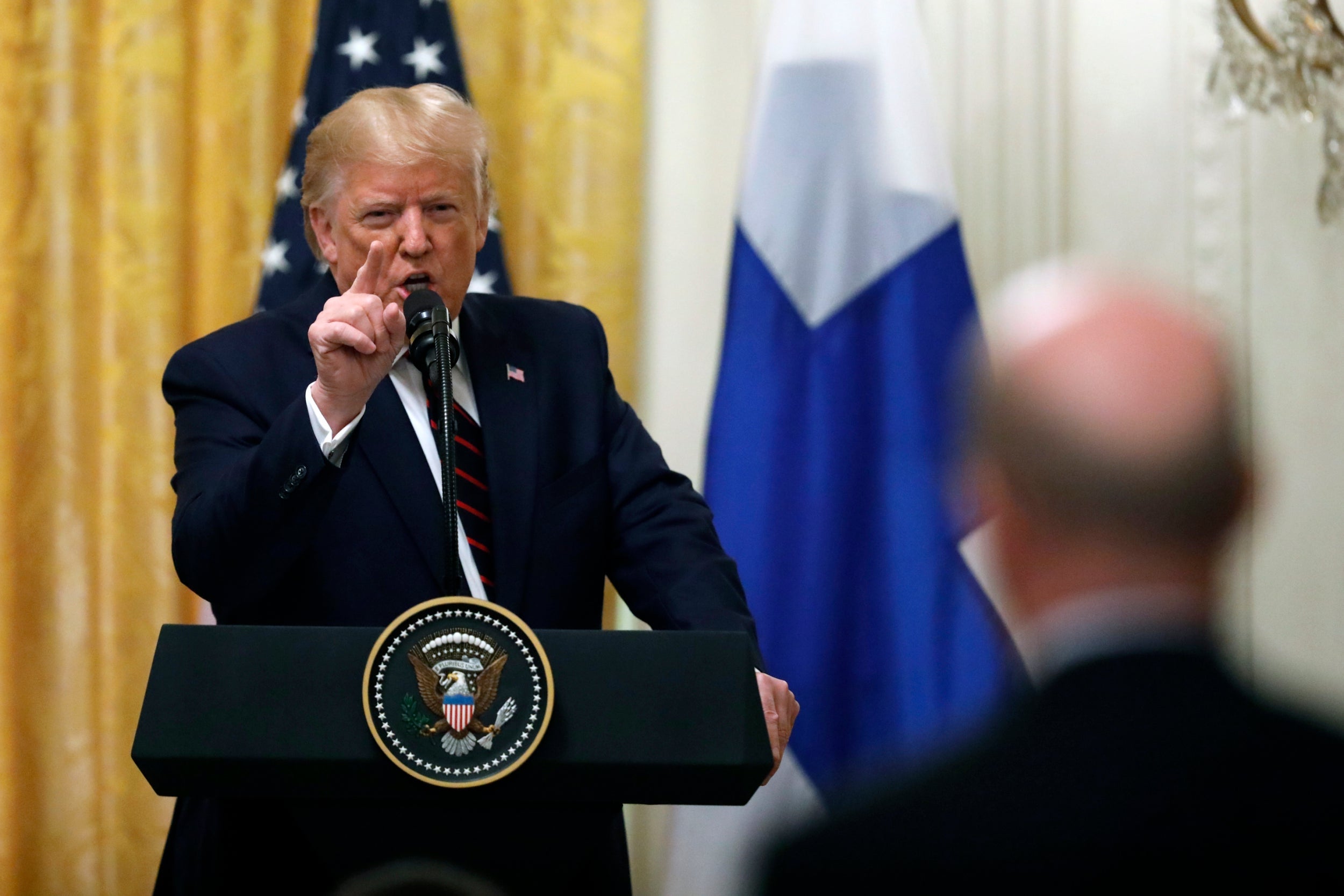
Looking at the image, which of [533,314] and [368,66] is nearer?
[533,314]

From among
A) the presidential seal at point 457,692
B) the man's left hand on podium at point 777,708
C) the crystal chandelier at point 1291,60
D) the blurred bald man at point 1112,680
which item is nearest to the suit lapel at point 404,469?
the man's left hand on podium at point 777,708

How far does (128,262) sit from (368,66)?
81 cm

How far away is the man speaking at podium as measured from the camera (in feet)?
5.91

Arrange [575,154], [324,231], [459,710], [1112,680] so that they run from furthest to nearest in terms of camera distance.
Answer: [575,154] → [324,231] → [459,710] → [1112,680]

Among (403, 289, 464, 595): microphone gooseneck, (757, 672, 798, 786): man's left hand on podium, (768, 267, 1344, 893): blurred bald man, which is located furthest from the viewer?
(757, 672, 798, 786): man's left hand on podium

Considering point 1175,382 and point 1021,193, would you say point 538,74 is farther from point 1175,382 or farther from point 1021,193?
point 1175,382

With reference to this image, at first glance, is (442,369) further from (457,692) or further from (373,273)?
(457,692)

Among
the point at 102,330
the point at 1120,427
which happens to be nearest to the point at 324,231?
the point at 102,330

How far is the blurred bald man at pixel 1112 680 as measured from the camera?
86cm

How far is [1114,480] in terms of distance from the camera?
93 centimetres

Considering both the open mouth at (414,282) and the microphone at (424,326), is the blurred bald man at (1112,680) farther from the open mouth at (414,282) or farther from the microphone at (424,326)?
the open mouth at (414,282)

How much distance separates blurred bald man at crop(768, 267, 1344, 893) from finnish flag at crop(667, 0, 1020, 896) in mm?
2671

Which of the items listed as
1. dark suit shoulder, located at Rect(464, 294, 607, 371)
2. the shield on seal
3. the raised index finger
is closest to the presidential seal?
the shield on seal

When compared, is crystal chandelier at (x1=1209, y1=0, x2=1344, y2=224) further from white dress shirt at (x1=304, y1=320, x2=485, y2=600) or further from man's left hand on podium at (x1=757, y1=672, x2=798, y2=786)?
man's left hand on podium at (x1=757, y1=672, x2=798, y2=786)
